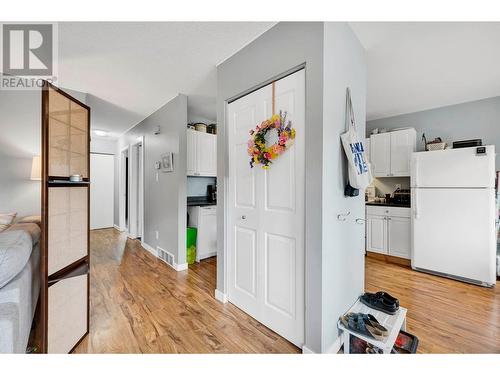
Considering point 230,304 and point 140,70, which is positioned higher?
point 140,70

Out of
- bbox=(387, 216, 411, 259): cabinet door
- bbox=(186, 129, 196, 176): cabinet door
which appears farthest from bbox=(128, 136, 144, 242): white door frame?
bbox=(387, 216, 411, 259): cabinet door

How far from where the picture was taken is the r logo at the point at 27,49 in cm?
172

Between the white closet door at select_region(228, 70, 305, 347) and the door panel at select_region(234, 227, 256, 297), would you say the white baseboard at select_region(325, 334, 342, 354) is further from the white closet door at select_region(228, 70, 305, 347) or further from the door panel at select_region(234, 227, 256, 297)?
the door panel at select_region(234, 227, 256, 297)

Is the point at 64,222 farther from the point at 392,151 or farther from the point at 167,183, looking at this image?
the point at 392,151

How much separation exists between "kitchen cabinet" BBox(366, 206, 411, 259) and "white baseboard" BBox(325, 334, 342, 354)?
238cm

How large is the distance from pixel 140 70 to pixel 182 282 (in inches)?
96.6

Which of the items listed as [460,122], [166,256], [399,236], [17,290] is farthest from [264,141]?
[460,122]

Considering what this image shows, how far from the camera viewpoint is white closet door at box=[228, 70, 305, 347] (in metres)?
1.55

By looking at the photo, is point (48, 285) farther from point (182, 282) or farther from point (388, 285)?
point (388, 285)

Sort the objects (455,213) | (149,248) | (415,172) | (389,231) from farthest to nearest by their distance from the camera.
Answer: (149,248) → (389,231) → (415,172) → (455,213)

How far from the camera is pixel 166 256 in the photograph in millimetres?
3275

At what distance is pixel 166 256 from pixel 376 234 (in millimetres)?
3307

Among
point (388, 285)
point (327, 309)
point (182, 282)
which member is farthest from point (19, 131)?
point (388, 285)

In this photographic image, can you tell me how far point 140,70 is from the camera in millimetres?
2389
